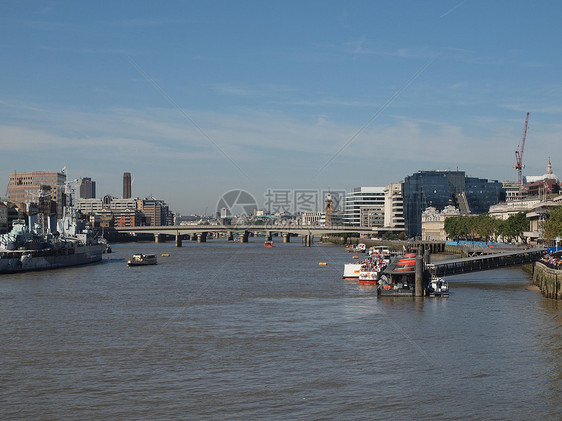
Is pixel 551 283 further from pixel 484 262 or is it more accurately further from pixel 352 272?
pixel 352 272

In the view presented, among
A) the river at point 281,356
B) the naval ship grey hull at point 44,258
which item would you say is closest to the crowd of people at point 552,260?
the river at point 281,356

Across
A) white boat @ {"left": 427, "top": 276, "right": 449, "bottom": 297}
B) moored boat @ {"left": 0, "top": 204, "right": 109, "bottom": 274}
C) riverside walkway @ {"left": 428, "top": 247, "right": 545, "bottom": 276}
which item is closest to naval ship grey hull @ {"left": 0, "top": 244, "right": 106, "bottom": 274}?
moored boat @ {"left": 0, "top": 204, "right": 109, "bottom": 274}

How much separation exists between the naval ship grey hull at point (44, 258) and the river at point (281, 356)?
31468mm

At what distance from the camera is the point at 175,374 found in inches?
1208

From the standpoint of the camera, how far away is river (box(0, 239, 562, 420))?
26156 mm

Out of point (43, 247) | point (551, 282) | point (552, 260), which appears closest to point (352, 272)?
point (552, 260)

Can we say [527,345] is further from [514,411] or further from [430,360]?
[514,411]

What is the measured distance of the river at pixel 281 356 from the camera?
26.2 m

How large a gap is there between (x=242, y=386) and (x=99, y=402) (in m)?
5.52

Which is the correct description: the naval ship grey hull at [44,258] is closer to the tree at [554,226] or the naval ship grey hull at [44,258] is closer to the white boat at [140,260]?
the white boat at [140,260]

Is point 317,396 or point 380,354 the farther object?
point 380,354

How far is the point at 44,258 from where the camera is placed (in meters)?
101

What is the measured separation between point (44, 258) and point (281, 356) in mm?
73993

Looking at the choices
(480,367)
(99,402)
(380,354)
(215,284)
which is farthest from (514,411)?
(215,284)
